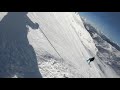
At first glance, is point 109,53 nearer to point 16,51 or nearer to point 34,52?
point 34,52

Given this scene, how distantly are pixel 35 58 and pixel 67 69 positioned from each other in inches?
26.5

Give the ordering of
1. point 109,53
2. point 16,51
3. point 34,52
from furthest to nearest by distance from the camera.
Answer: point 109,53 < point 34,52 < point 16,51

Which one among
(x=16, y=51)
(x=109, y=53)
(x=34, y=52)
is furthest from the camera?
(x=109, y=53)

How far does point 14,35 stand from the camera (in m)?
4.87

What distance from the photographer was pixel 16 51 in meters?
4.54

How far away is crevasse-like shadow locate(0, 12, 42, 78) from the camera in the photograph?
399cm

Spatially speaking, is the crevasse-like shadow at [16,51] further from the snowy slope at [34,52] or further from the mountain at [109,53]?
the mountain at [109,53]

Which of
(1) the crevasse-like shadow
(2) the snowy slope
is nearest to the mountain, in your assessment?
(2) the snowy slope

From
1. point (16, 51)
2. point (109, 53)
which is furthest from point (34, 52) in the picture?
point (109, 53)

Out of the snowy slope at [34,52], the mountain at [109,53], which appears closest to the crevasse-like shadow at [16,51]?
the snowy slope at [34,52]

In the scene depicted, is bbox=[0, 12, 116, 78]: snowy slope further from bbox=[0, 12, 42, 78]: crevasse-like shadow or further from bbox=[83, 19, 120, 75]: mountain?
bbox=[83, 19, 120, 75]: mountain
